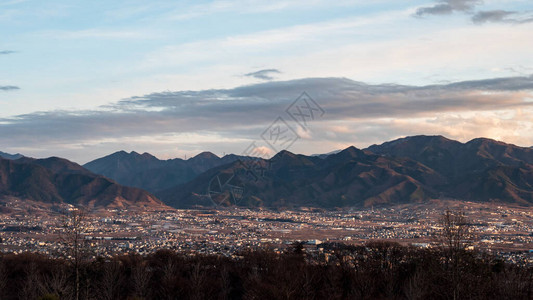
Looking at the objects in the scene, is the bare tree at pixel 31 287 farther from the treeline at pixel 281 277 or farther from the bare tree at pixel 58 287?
the bare tree at pixel 58 287

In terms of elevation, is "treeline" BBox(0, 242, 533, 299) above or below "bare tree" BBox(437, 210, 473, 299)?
below

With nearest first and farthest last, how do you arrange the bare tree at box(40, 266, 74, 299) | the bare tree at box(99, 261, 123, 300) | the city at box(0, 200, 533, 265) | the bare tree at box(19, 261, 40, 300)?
the bare tree at box(40, 266, 74, 299) < the bare tree at box(19, 261, 40, 300) < the bare tree at box(99, 261, 123, 300) < the city at box(0, 200, 533, 265)

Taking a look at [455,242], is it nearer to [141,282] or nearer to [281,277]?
[281,277]

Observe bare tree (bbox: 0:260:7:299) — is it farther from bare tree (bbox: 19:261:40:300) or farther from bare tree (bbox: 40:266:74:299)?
bare tree (bbox: 40:266:74:299)

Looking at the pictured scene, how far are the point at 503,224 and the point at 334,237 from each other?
54165 millimetres

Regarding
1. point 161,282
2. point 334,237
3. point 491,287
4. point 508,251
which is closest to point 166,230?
point 334,237

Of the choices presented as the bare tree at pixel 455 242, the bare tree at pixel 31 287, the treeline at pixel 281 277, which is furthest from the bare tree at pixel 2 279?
the bare tree at pixel 455 242

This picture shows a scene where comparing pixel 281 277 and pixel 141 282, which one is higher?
pixel 281 277

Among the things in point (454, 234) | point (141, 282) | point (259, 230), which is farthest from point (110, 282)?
point (259, 230)

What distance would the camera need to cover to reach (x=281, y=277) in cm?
4553

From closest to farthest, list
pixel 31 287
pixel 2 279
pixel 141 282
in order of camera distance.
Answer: pixel 31 287 < pixel 141 282 < pixel 2 279

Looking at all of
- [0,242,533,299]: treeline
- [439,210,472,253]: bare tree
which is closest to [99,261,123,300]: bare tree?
[0,242,533,299]: treeline

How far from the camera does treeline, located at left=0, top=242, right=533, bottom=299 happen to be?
3591cm

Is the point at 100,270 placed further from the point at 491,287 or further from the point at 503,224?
the point at 503,224
